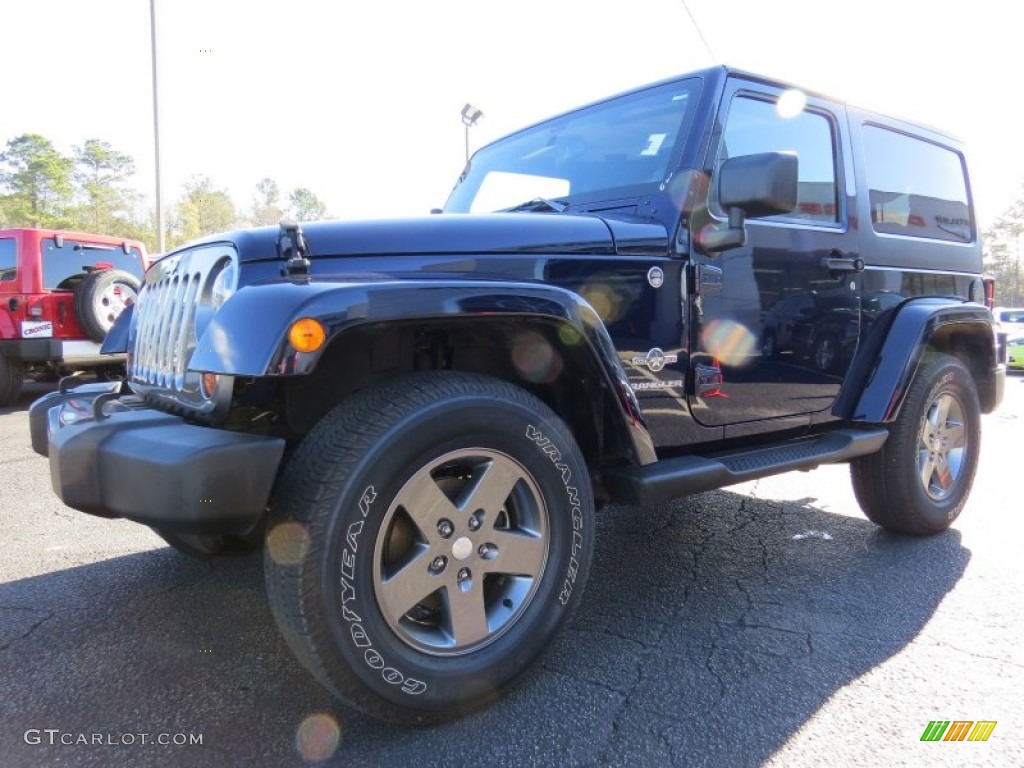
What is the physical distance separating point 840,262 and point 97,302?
7.69m

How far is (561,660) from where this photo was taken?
2.35 metres

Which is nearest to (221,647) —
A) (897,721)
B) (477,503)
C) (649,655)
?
(477,503)

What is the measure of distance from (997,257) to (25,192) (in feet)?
234

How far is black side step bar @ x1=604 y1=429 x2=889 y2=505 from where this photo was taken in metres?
2.39

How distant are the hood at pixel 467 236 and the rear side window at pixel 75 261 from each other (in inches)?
285

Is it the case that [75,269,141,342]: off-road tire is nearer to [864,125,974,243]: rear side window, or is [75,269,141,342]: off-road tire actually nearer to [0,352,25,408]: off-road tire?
[0,352,25,408]: off-road tire

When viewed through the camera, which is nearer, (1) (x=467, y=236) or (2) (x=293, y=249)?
(2) (x=293, y=249)

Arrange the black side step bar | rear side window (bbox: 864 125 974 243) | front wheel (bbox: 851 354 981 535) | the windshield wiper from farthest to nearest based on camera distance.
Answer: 1. rear side window (bbox: 864 125 974 243)
2. front wheel (bbox: 851 354 981 535)
3. the windshield wiper
4. the black side step bar

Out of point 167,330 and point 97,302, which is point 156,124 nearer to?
point 97,302

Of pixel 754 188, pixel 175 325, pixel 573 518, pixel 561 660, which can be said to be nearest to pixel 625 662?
pixel 561 660

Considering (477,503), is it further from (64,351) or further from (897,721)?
(64,351)

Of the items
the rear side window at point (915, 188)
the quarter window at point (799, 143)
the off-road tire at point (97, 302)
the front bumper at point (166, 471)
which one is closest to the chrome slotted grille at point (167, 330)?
the front bumper at point (166, 471)

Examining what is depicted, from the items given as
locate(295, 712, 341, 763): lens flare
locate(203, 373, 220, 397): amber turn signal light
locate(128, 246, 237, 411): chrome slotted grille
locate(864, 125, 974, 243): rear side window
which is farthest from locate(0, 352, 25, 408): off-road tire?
locate(864, 125, 974, 243): rear side window

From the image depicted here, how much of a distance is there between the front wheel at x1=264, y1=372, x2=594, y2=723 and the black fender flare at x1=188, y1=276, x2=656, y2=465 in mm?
223
